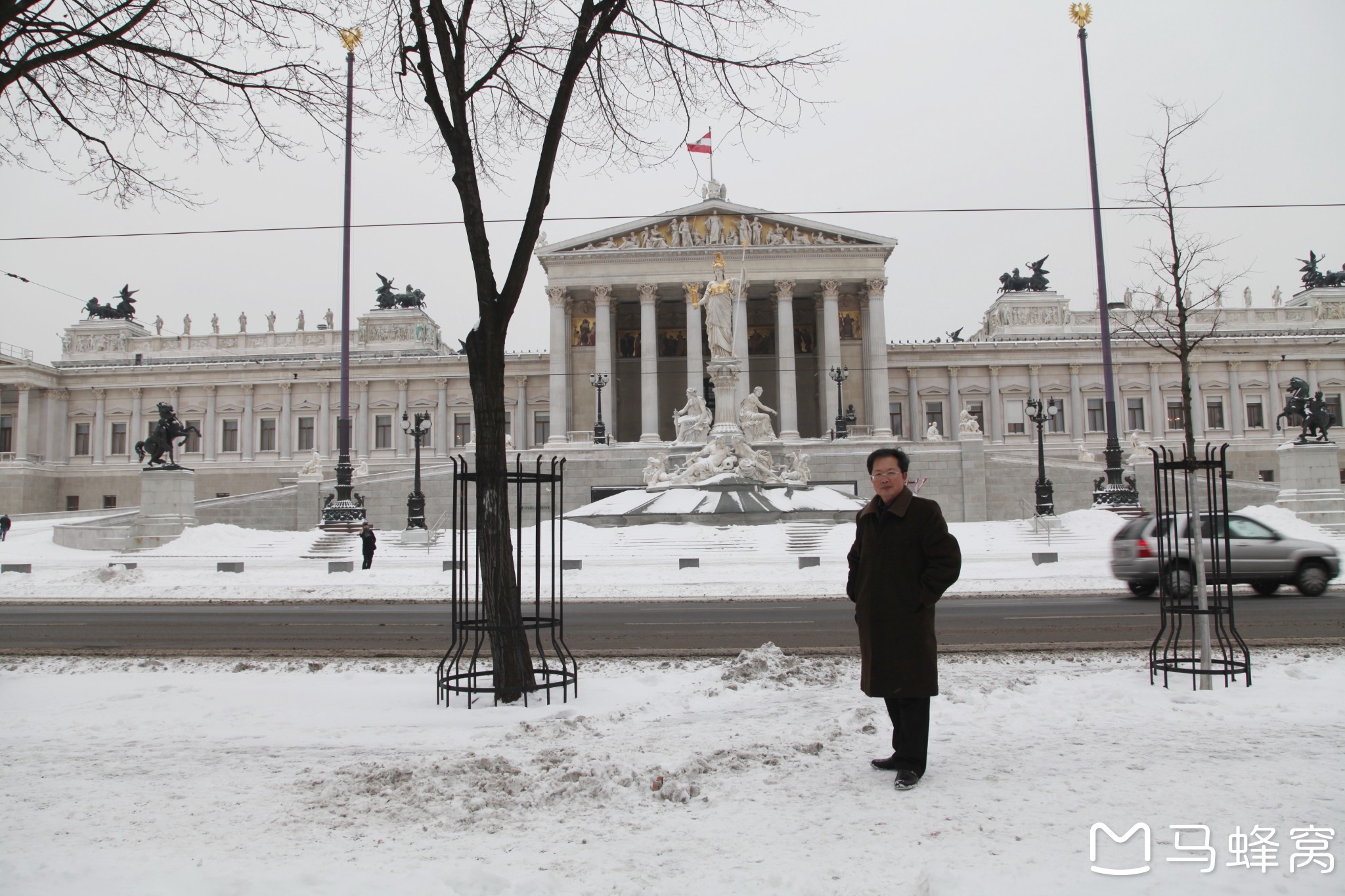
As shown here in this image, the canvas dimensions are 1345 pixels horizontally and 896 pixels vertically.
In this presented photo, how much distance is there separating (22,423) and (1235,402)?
98050 mm

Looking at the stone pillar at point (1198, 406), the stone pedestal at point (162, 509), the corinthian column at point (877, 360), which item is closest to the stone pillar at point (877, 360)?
the corinthian column at point (877, 360)

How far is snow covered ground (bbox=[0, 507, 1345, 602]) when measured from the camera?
20.0m

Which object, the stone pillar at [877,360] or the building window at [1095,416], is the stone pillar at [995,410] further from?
the stone pillar at [877,360]

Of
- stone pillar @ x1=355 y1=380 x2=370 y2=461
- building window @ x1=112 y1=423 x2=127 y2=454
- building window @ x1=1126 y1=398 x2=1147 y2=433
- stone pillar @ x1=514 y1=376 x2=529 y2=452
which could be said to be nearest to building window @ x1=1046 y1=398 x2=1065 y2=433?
building window @ x1=1126 y1=398 x2=1147 y2=433

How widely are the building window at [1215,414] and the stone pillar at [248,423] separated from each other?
77.8 metres

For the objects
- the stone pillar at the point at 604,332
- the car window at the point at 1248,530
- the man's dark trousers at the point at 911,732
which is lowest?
the man's dark trousers at the point at 911,732

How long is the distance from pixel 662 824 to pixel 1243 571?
1589cm

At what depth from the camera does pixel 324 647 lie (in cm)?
1118

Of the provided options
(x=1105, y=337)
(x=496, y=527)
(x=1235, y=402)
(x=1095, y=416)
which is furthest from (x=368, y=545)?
(x=1235, y=402)

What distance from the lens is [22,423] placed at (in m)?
77.8

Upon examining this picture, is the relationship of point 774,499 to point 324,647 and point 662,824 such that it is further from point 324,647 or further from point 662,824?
point 662,824

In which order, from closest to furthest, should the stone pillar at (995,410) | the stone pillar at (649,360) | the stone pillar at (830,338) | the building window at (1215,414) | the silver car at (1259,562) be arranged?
the silver car at (1259,562) → the stone pillar at (649,360) → the stone pillar at (830,338) → the building window at (1215,414) → the stone pillar at (995,410)

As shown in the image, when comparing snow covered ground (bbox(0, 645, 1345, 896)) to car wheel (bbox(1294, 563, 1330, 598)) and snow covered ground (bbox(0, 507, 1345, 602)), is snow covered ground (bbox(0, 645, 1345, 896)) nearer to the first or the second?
car wheel (bbox(1294, 563, 1330, 598))

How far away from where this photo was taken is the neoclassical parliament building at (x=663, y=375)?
225 ft
